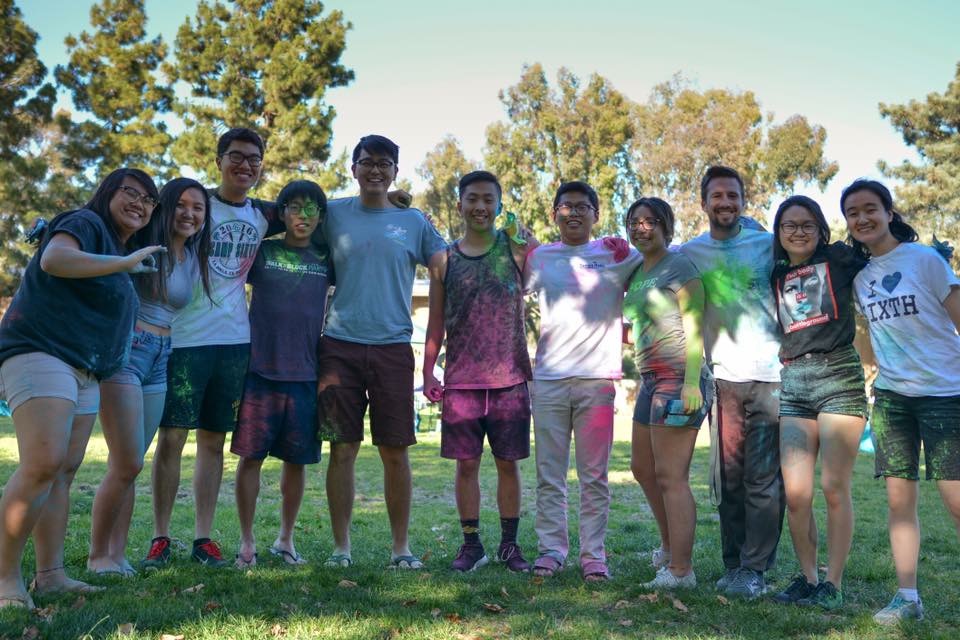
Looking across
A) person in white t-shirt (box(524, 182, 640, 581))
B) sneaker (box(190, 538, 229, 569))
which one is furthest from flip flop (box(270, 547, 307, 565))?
person in white t-shirt (box(524, 182, 640, 581))

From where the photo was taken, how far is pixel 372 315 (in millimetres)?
4949

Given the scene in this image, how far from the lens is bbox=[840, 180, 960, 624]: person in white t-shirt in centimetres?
397

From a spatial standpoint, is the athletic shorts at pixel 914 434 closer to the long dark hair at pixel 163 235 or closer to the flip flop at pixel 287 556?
the flip flop at pixel 287 556

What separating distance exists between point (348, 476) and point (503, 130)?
3233cm

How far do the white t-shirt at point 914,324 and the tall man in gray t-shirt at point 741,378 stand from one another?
0.60 m

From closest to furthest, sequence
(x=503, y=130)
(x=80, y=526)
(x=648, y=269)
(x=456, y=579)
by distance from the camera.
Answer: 1. (x=456, y=579)
2. (x=648, y=269)
3. (x=80, y=526)
4. (x=503, y=130)

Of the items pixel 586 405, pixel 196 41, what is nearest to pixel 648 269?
pixel 586 405

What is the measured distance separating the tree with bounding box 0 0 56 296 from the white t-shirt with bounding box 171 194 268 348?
68.3ft

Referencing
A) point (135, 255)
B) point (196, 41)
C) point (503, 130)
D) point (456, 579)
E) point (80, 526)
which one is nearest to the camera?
point (135, 255)

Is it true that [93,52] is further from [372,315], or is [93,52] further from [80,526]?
[372,315]

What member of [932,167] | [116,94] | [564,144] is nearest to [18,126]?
[116,94]

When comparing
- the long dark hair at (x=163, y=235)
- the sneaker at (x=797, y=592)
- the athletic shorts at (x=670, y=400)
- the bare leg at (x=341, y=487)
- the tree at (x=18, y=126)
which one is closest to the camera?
the sneaker at (x=797, y=592)

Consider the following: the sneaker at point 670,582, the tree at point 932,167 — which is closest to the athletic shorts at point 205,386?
the sneaker at point 670,582

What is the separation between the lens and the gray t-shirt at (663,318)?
4.70 metres
